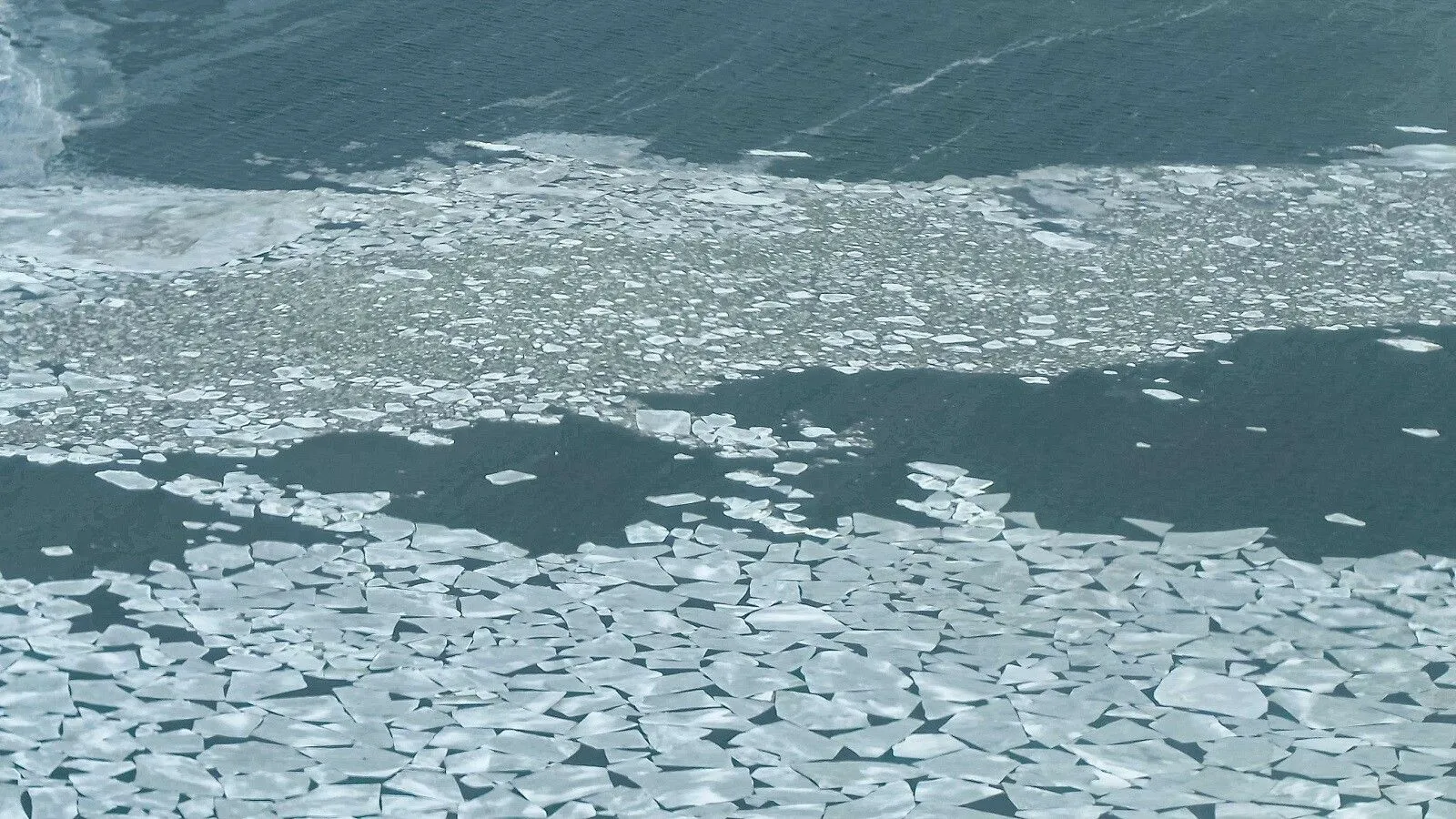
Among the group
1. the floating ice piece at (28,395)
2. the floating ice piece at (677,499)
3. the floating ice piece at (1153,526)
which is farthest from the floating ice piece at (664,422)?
the floating ice piece at (28,395)

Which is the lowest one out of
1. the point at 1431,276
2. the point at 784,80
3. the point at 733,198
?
the point at 1431,276

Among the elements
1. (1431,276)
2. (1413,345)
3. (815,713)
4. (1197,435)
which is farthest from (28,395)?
(1431,276)

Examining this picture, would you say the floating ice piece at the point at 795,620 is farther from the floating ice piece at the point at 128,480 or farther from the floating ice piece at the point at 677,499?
the floating ice piece at the point at 128,480

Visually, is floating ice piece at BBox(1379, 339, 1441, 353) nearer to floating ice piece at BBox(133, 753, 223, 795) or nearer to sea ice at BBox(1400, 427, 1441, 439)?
sea ice at BBox(1400, 427, 1441, 439)

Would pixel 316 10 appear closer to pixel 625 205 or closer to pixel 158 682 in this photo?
pixel 625 205

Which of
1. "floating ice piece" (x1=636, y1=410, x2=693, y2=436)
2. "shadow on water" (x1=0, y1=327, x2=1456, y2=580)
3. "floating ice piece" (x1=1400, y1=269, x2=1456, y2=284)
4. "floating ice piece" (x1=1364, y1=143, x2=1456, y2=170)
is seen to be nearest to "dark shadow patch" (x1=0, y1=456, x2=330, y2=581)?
"shadow on water" (x1=0, y1=327, x2=1456, y2=580)

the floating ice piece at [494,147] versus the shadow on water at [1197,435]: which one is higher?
the floating ice piece at [494,147]

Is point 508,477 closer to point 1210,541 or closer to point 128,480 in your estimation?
point 128,480
